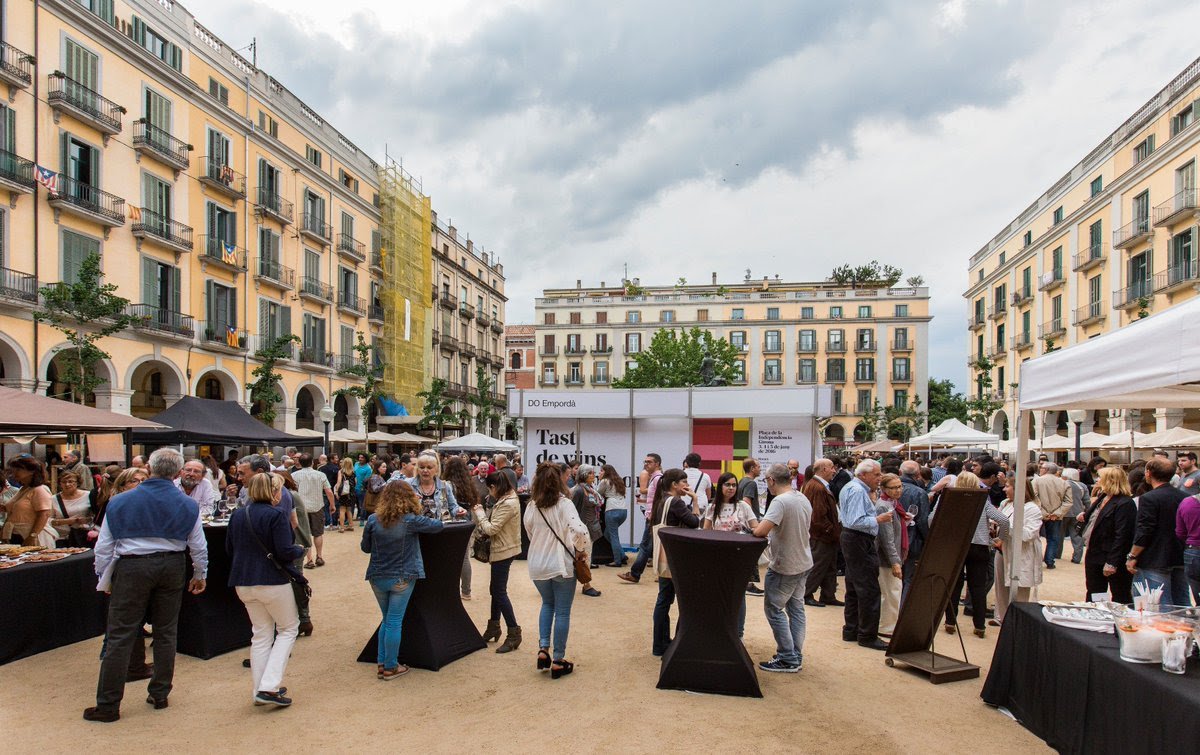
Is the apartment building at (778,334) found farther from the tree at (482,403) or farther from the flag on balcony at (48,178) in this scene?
the flag on balcony at (48,178)

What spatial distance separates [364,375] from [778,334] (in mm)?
36807

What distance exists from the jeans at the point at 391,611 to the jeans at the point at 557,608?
936 mm

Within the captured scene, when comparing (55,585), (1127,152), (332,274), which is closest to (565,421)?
(55,585)

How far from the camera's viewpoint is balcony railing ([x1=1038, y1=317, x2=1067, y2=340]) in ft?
109

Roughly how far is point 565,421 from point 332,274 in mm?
24224

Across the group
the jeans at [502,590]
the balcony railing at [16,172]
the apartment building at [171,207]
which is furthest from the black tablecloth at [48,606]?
the balcony railing at [16,172]

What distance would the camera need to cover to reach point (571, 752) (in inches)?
163

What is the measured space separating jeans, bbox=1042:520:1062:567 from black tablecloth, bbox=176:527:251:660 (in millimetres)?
10705

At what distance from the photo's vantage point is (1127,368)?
13.9 ft

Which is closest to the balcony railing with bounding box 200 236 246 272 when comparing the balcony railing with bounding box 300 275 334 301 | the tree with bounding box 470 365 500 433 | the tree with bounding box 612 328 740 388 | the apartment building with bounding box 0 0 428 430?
the apartment building with bounding box 0 0 428 430

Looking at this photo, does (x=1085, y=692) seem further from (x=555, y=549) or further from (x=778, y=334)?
(x=778, y=334)

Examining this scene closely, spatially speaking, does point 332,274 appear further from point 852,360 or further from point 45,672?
point 852,360

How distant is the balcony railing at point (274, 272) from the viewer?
27047mm

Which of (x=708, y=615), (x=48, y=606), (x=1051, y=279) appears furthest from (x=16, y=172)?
(x=1051, y=279)
